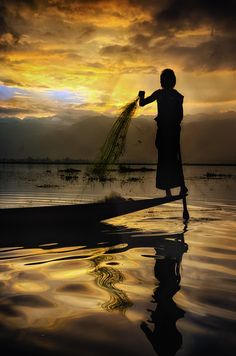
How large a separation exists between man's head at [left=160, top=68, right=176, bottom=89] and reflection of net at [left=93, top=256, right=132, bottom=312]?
539 centimetres

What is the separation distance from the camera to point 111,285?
16.8 ft

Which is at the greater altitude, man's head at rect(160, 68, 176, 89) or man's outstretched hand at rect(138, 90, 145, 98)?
man's head at rect(160, 68, 176, 89)

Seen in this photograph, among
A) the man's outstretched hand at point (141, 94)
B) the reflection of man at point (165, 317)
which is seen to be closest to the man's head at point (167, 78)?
the man's outstretched hand at point (141, 94)

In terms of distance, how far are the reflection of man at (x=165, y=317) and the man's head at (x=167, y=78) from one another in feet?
18.9

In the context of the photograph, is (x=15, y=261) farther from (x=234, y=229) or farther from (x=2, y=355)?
(x=234, y=229)

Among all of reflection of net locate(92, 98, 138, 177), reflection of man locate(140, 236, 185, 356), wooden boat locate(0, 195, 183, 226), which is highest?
reflection of net locate(92, 98, 138, 177)

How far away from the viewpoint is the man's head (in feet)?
33.8

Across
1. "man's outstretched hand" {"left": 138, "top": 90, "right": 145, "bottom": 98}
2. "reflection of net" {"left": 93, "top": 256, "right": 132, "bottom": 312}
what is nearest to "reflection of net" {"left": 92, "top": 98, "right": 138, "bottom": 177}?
"man's outstretched hand" {"left": 138, "top": 90, "right": 145, "bottom": 98}

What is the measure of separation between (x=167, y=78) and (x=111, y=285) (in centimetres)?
665

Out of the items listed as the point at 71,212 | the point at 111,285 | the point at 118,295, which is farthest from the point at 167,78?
the point at 118,295

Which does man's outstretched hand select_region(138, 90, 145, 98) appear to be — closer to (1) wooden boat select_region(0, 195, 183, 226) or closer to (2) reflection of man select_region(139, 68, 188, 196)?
(2) reflection of man select_region(139, 68, 188, 196)

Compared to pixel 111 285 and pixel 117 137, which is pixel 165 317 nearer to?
pixel 111 285

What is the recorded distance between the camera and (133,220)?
40.5 feet

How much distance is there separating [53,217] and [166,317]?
5672mm
